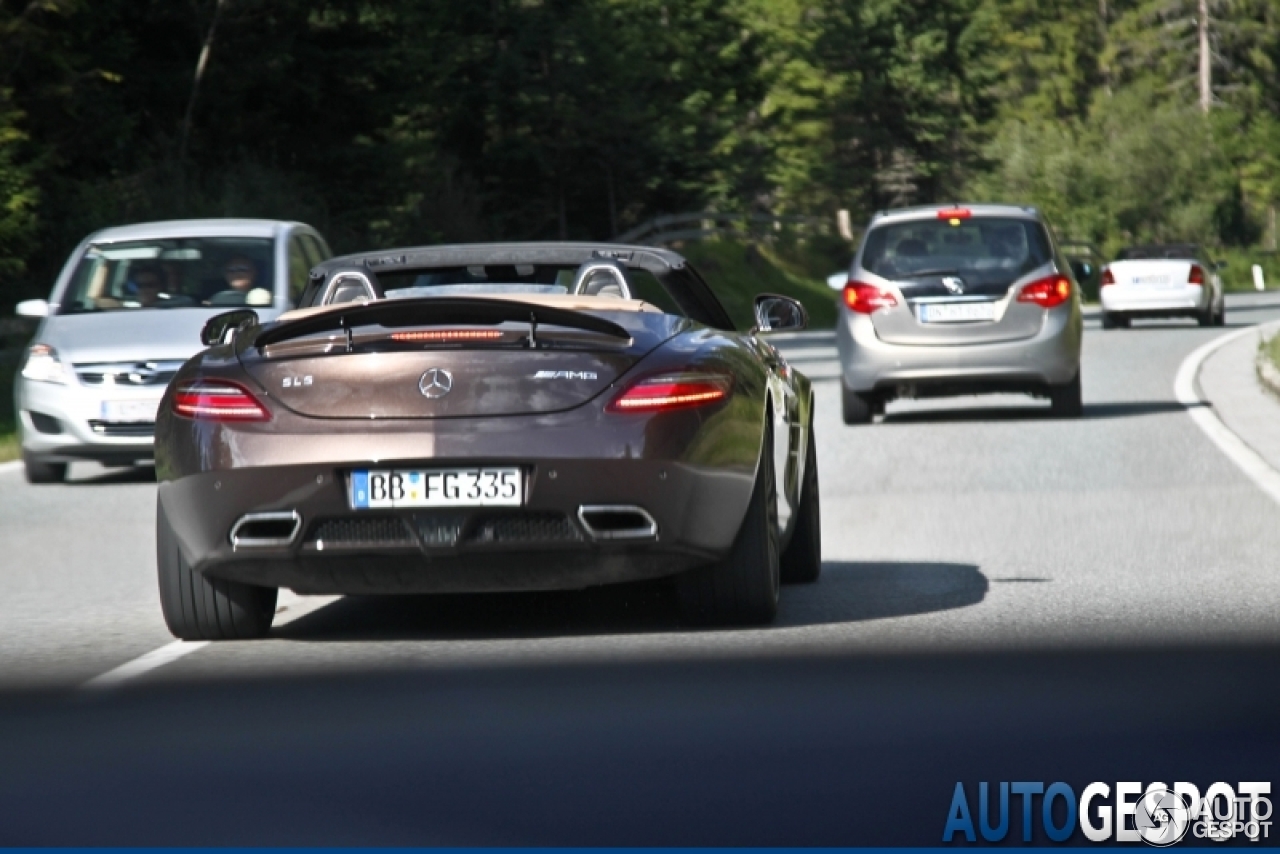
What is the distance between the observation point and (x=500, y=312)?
25.9 feet

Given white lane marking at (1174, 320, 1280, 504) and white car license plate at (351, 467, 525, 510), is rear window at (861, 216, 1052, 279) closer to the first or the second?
white lane marking at (1174, 320, 1280, 504)

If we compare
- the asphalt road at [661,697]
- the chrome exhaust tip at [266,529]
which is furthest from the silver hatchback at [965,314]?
the chrome exhaust tip at [266,529]

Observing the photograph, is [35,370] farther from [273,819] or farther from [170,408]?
[273,819]

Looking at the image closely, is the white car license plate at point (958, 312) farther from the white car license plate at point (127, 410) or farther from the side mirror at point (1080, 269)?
the white car license plate at point (127, 410)

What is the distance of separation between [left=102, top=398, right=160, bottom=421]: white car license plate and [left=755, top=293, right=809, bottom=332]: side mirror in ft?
21.8

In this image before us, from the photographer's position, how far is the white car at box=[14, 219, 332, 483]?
15609 mm

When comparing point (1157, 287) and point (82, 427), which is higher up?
point (82, 427)

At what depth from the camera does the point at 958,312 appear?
61.6ft

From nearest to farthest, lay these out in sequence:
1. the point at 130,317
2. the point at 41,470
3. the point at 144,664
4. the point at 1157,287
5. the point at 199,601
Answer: the point at 144,664 < the point at 199,601 < the point at 41,470 < the point at 130,317 < the point at 1157,287

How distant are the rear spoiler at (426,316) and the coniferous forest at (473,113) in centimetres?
2208

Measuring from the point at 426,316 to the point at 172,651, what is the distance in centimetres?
134

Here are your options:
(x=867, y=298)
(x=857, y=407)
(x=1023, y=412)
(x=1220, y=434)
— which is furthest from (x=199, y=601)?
(x=1023, y=412)

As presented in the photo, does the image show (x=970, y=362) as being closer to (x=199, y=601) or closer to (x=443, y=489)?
(x=199, y=601)

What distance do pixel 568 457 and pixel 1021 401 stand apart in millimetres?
14815
